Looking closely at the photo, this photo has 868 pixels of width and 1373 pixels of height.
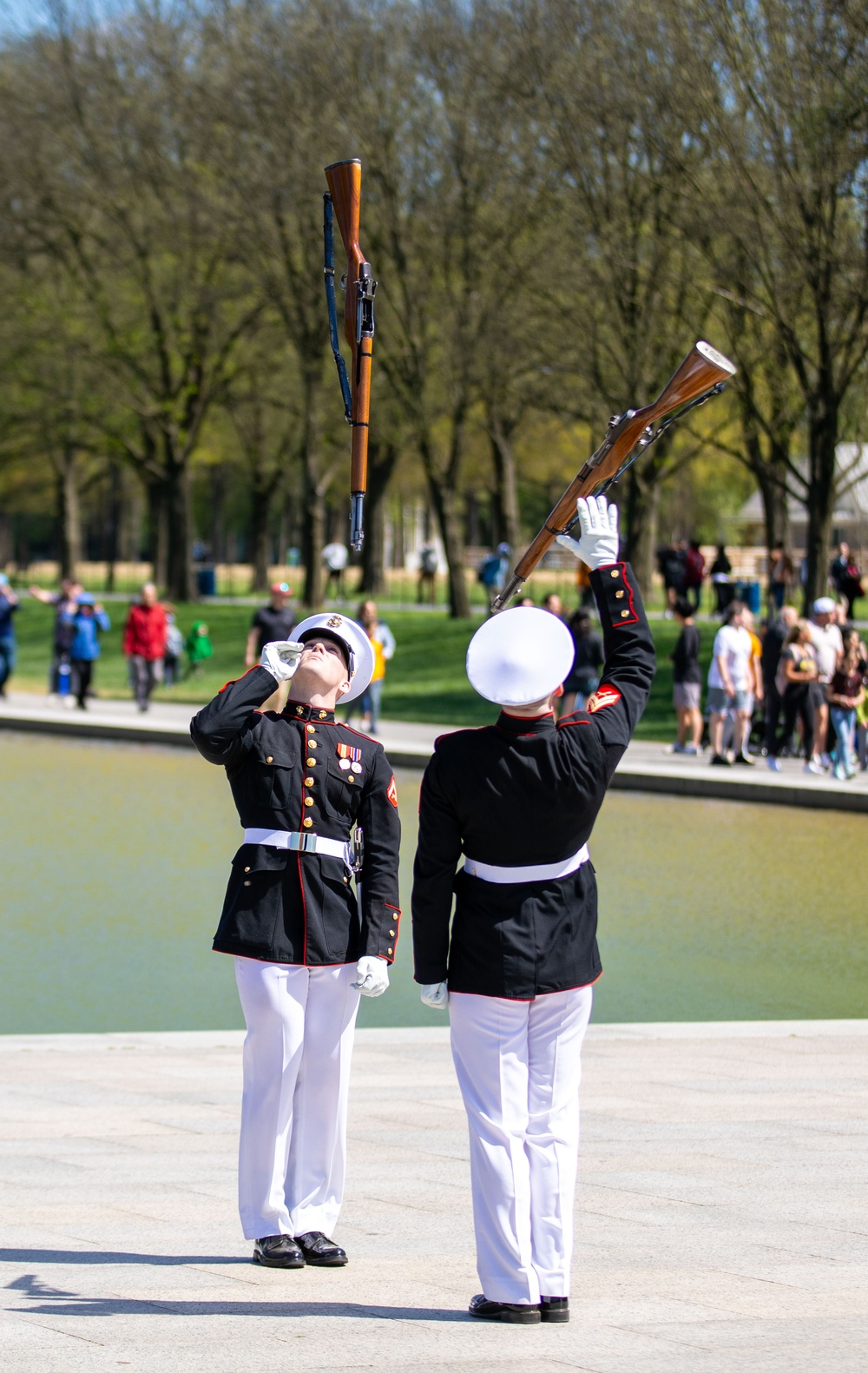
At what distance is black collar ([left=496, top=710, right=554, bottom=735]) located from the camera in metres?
4.64

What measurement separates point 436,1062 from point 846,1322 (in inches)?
135

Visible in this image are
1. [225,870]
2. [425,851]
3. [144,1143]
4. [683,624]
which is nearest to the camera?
[425,851]

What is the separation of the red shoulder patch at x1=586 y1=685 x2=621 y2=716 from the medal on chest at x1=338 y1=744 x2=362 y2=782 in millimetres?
733

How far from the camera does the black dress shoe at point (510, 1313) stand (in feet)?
14.5

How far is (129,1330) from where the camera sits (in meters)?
4.31

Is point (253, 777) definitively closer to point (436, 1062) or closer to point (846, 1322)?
point (846, 1322)

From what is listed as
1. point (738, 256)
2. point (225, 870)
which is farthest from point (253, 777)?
point (738, 256)

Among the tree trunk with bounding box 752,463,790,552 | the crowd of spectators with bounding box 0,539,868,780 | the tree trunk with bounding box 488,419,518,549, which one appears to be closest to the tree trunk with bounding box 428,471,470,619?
the tree trunk with bounding box 488,419,518,549

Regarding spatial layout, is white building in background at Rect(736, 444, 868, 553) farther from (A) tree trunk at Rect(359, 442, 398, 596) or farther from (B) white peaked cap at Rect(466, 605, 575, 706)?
(B) white peaked cap at Rect(466, 605, 575, 706)

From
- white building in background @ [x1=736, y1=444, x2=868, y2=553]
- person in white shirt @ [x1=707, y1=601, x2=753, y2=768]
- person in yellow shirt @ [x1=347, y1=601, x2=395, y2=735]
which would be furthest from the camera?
Result: white building in background @ [x1=736, y1=444, x2=868, y2=553]

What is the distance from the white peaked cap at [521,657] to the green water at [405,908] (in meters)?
4.65

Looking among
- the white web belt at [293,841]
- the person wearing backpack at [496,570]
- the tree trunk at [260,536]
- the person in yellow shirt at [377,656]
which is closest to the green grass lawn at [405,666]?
the person in yellow shirt at [377,656]

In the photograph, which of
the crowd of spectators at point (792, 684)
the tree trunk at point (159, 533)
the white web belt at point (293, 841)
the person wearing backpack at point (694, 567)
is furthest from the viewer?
the tree trunk at point (159, 533)

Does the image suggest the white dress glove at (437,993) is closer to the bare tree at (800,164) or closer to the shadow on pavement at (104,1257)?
the shadow on pavement at (104,1257)
